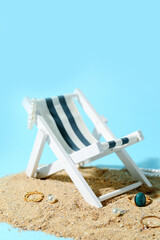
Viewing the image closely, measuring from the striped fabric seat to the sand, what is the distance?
1.74 ft

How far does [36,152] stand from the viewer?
4695mm

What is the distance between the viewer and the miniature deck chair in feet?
13.3

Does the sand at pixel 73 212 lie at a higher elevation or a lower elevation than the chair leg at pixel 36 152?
lower

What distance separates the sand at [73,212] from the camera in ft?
10.9

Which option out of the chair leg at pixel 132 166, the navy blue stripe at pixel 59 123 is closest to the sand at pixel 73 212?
the chair leg at pixel 132 166

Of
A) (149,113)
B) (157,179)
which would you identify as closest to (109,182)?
(157,179)

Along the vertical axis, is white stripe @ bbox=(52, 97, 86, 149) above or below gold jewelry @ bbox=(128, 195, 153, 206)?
above

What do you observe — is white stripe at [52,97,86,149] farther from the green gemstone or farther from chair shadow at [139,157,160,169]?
chair shadow at [139,157,160,169]

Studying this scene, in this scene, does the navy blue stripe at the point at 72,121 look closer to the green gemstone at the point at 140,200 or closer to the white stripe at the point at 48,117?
the white stripe at the point at 48,117

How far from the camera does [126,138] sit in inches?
162

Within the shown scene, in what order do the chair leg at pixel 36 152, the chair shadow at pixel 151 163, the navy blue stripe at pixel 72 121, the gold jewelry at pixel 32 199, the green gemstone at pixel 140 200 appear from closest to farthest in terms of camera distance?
the green gemstone at pixel 140 200
the gold jewelry at pixel 32 199
the chair leg at pixel 36 152
the navy blue stripe at pixel 72 121
the chair shadow at pixel 151 163

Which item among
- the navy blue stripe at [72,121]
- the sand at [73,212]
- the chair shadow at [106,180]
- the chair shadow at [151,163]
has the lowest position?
the chair shadow at [151,163]

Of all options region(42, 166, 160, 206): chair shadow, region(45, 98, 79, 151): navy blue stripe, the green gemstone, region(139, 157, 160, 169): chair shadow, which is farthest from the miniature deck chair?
region(139, 157, 160, 169): chair shadow

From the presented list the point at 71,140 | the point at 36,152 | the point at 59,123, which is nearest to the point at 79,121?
the point at 59,123
